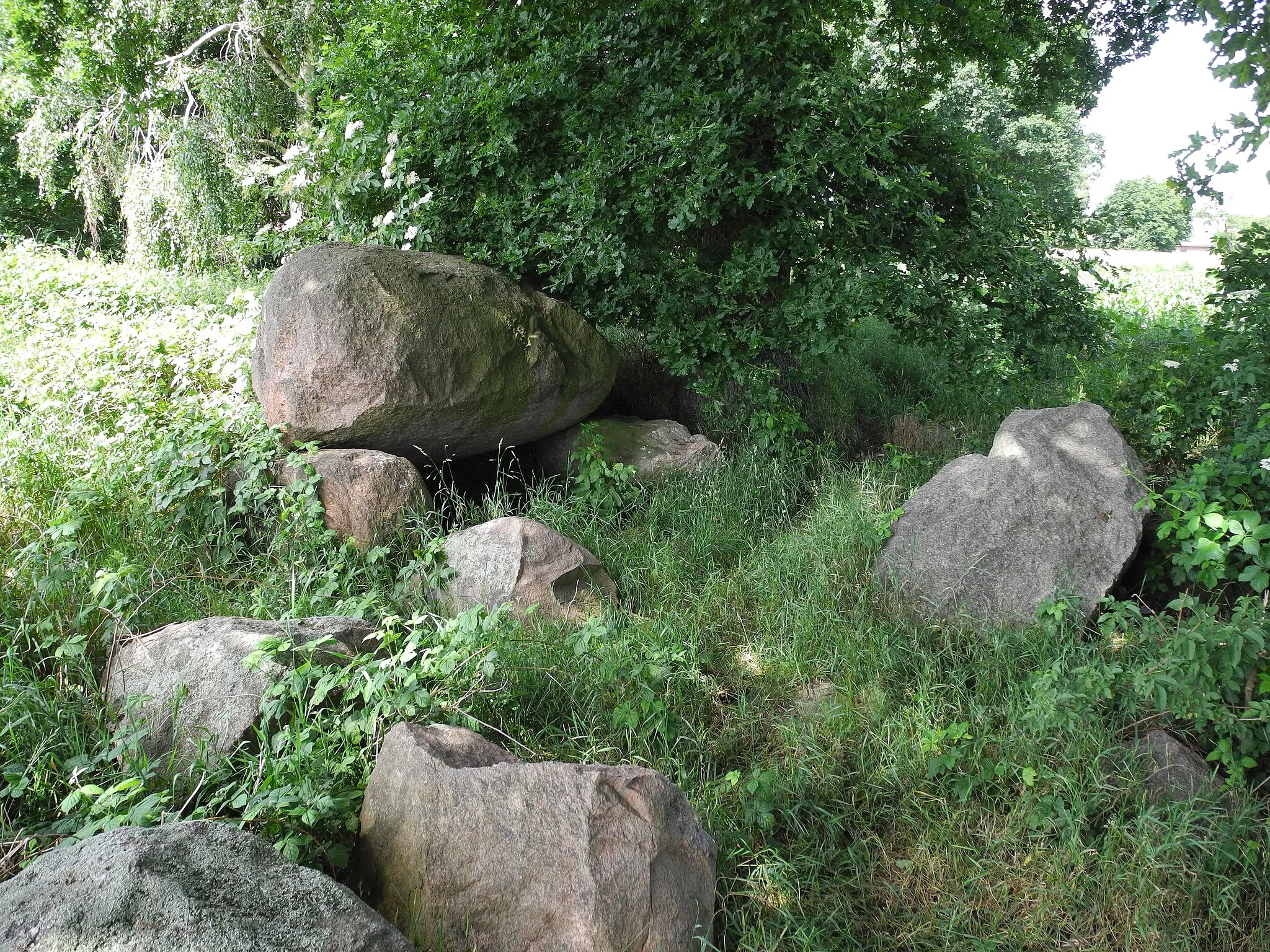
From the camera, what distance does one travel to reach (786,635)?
3.74 meters

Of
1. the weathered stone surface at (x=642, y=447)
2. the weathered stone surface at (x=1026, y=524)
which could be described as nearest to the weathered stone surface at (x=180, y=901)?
the weathered stone surface at (x=1026, y=524)

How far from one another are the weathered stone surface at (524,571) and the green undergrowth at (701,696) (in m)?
0.14

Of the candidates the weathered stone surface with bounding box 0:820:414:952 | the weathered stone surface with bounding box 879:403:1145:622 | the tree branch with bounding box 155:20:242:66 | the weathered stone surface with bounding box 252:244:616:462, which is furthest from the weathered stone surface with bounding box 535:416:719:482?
the tree branch with bounding box 155:20:242:66

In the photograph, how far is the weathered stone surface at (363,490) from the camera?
4.28 metres

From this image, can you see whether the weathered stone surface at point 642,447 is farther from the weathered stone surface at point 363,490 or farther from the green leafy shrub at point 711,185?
the weathered stone surface at point 363,490

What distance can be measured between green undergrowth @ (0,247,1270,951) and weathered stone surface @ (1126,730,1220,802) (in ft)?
0.22

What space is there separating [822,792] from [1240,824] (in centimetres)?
124

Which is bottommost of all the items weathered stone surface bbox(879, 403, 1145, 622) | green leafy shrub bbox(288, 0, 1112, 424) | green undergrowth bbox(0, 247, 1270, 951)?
green undergrowth bbox(0, 247, 1270, 951)

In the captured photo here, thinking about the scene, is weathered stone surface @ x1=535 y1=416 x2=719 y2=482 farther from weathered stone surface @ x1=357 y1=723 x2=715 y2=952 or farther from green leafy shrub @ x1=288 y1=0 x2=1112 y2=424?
weathered stone surface @ x1=357 y1=723 x2=715 y2=952

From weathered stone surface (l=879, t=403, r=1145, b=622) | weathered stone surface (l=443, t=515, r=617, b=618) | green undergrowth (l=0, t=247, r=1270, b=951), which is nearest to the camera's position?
green undergrowth (l=0, t=247, r=1270, b=951)

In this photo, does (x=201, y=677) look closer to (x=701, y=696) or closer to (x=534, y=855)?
(x=534, y=855)

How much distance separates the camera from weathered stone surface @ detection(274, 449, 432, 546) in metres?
4.28

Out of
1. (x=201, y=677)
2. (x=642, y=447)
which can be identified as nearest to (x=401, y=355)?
(x=642, y=447)

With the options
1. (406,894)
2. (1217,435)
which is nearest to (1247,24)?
(1217,435)
